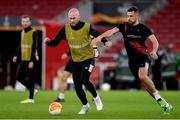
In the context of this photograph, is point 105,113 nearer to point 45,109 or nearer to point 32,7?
point 45,109

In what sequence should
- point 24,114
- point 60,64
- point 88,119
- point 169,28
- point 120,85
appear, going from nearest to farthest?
point 88,119 → point 24,114 → point 60,64 → point 120,85 → point 169,28

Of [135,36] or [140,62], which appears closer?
[135,36]

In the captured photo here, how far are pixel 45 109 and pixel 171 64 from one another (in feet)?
51.5

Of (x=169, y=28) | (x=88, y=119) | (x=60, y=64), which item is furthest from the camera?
(x=169, y=28)

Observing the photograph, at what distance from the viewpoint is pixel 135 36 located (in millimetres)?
16438

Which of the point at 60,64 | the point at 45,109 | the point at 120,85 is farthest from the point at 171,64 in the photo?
the point at 45,109

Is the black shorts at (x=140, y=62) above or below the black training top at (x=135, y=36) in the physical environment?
below

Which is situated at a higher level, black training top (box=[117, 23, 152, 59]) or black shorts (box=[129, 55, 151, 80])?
black training top (box=[117, 23, 152, 59])

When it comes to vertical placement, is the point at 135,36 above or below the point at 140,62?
above

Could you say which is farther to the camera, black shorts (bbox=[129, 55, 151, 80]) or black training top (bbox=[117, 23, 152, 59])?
black shorts (bbox=[129, 55, 151, 80])

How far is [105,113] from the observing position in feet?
53.7

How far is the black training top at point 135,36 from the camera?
16375 millimetres

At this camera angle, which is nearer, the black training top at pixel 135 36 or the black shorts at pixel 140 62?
the black training top at pixel 135 36

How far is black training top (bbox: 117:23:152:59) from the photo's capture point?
1638cm
